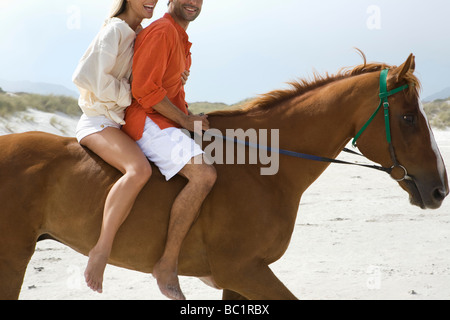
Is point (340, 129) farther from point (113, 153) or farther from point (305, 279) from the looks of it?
point (305, 279)

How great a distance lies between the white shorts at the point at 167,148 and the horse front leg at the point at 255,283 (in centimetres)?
77

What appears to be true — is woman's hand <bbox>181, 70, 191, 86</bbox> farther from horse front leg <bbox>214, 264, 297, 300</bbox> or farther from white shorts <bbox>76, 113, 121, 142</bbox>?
horse front leg <bbox>214, 264, 297, 300</bbox>

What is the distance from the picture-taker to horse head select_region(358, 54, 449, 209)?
3625mm

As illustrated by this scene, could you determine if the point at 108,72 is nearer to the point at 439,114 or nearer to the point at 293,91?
the point at 293,91

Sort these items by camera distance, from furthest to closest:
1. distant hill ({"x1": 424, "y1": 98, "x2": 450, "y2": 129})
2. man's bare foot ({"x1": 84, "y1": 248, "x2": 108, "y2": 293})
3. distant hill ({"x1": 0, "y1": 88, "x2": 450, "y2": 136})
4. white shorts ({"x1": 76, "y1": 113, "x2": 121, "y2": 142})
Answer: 1. distant hill ({"x1": 424, "y1": 98, "x2": 450, "y2": 129})
2. distant hill ({"x1": 0, "y1": 88, "x2": 450, "y2": 136})
3. white shorts ({"x1": 76, "y1": 113, "x2": 121, "y2": 142})
4. man's bare foot ({"x1": 84, "y1": 248, "x2": 108, "y2": 293})

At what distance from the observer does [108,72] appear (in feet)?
12.0

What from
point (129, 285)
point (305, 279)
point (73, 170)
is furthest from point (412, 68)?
point (129, 285)

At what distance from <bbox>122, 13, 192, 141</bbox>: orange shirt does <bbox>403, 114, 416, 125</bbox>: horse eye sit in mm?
1571

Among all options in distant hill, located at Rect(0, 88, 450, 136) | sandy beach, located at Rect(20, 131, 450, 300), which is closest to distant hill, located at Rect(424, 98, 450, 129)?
distant hill, located at Rect(0, 88, 450, 136)

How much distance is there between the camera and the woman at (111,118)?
357cm

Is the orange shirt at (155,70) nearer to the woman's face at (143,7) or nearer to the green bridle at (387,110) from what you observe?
the woman's face at (143,7)

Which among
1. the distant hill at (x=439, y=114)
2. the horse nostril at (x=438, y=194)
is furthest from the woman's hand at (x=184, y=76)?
the distant hill at (x=439, y=114)

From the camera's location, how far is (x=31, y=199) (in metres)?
3.68

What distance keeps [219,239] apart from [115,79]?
4.22 feet
